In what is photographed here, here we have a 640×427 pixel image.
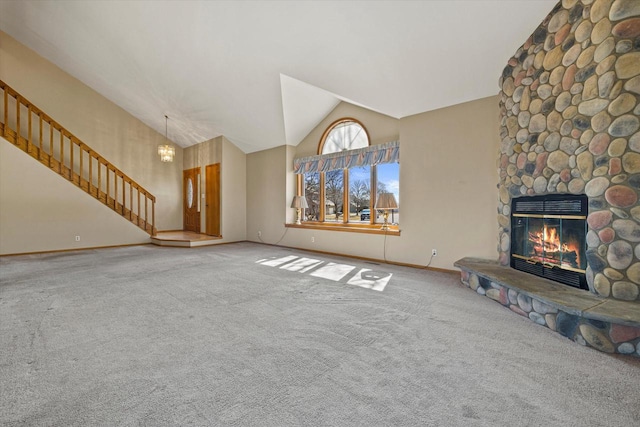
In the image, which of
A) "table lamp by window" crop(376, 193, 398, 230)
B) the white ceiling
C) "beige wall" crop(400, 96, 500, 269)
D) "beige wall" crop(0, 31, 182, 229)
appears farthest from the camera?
"beige wall" crop(0, 31, 182, 229)

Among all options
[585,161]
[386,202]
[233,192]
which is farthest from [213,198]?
[585,161]

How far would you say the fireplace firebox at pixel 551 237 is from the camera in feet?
8.93

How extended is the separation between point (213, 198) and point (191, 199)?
1.62m

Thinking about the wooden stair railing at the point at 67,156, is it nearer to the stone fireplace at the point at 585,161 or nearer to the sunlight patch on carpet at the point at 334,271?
the sunlight patch on carpet at the point at 334,271

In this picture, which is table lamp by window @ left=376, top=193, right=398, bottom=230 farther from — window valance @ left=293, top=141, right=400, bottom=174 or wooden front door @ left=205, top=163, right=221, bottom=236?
wooden front door @ left=205, top=163, right=221, bottom=236

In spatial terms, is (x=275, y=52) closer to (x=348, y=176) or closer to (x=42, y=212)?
(x=348, y=176)

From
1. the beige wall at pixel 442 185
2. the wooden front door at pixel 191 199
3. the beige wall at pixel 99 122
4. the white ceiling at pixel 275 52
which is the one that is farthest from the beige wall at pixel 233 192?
the beige wall at pixel 442 185

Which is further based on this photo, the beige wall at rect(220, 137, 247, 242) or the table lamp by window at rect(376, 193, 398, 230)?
the beige wall at rect(220, 137, 247, 242)

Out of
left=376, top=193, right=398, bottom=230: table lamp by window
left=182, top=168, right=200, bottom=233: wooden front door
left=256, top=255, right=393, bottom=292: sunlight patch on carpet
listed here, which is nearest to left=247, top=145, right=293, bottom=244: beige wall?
left=256, top=255, right=393, bottom=292: sunlight patch on carpet

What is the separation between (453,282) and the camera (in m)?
4.00

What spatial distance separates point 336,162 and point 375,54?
8.85 ft

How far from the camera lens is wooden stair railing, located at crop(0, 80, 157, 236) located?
6.14m

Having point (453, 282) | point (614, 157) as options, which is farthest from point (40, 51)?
point (614, 157)

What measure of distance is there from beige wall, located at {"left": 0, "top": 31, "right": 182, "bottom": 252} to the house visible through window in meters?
5.16
